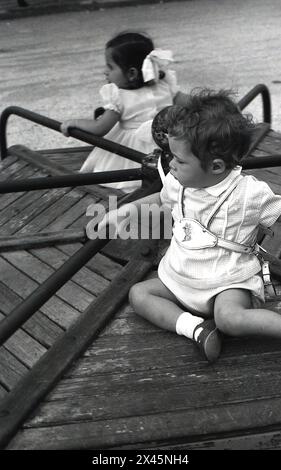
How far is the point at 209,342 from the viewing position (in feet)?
6.29

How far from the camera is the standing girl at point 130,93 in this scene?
10.4ft

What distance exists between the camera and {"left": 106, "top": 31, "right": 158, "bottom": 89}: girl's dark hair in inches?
124

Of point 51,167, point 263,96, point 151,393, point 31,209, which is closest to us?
point 151,393

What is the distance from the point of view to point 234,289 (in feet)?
6.53

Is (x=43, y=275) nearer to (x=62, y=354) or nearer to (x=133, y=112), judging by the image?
(x=62, y=354)

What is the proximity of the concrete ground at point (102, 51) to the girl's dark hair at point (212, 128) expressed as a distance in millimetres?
3173

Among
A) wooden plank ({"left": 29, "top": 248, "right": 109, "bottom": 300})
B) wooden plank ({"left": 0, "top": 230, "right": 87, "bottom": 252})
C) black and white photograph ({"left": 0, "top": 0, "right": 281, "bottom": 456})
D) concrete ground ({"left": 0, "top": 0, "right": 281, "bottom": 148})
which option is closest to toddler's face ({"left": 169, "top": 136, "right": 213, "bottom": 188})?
black and white photograph ({"left": 0, "top": 0, "right": 281, "bottom": 456})

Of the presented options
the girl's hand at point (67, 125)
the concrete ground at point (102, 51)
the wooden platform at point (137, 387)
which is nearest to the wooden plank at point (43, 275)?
the wooden platform at point (137, 387)

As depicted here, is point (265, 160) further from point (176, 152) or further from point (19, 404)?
point (19, 404)

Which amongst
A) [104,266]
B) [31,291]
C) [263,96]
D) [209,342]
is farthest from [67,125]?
[209,342]

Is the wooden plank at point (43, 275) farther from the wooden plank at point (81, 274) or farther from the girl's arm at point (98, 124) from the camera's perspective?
the girl's arm at point (98, 124)

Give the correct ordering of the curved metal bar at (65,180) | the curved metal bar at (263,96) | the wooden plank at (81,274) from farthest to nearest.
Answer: the curved metal bar at (263,96), the curved metal bar at (65,180), the wooden plank at (81,274)

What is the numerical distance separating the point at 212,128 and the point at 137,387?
80cm

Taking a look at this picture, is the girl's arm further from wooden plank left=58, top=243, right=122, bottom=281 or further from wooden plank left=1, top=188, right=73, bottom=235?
wooden plank left=58, top=243, right=122, bottom=281
